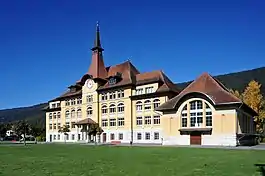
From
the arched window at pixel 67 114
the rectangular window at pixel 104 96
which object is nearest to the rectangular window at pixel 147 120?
the rectangular window at pixel 104 96

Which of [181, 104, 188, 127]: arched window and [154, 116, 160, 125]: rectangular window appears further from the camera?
[154, 116, 160, 125]: rectangular window

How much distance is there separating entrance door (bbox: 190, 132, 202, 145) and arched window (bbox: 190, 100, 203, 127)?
142 centimetres

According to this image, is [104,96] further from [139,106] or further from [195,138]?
[195,138]

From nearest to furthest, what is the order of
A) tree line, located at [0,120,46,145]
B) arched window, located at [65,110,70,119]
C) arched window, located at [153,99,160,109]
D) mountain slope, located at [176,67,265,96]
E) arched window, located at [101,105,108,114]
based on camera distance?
arched window, located at [153,99,160,109], tree line, located at [0,120,46,145], arched window, located at [101,105,108,114], arched window, located at [65,110,70,119], mountain slope, located at [176,67,265,96]

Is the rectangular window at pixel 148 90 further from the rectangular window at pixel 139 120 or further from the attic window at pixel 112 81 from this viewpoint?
the attic window at pixel 112 81

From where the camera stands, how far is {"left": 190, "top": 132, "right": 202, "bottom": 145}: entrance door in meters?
54.7

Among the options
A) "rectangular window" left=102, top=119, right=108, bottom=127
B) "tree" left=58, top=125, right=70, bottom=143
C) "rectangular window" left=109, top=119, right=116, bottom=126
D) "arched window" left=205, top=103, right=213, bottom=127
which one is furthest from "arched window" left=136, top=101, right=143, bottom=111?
"tree" left=58, top=125, right=70, bottom=143

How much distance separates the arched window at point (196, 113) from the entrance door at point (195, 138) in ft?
4.67

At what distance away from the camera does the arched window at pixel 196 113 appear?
54.9 metres

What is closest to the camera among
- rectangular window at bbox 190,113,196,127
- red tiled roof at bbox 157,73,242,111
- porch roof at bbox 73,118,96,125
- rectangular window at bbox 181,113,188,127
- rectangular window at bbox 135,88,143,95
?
red tiled roof at bbox 157,73,242,111

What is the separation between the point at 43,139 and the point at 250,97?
6361 cm

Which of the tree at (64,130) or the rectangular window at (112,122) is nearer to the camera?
the rectangular window at (112,122)

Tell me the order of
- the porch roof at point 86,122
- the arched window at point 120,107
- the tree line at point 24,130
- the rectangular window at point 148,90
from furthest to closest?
the porch roof at point 86,122 → the tree line at point 24,130 → the arched window at point 120,107 → the rectangular window at point 148,90

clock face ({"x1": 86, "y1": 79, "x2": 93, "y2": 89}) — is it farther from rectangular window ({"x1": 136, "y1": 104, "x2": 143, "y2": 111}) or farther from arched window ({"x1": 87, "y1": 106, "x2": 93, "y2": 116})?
rectangular window ({"x1": 136, "y1": 104, "x2": 143, "y2": 111})
